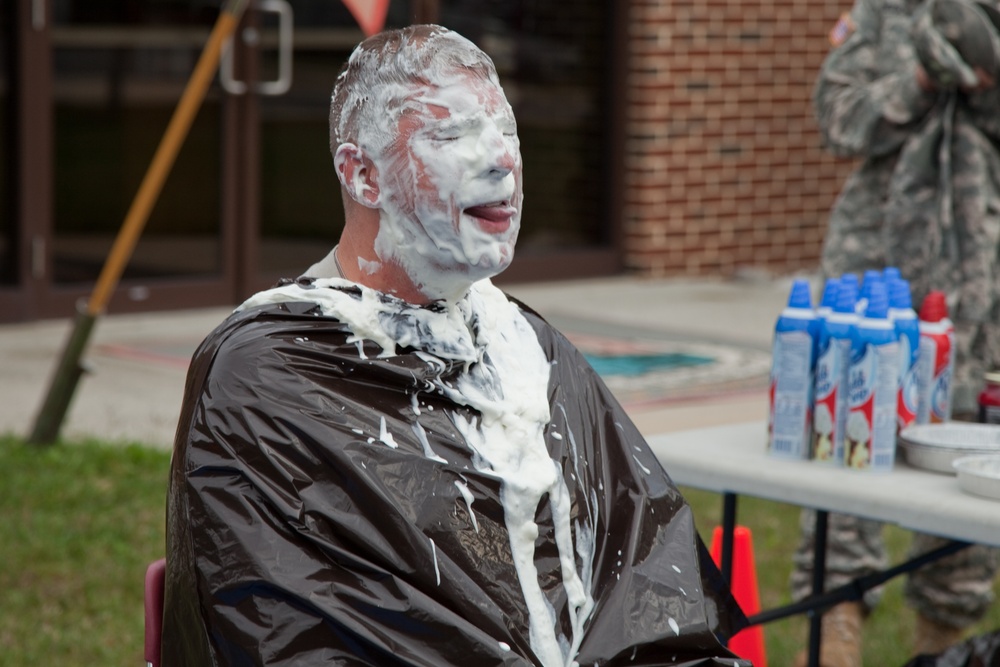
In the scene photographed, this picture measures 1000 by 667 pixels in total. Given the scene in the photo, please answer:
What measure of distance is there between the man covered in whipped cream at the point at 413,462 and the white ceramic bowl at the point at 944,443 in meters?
0.69

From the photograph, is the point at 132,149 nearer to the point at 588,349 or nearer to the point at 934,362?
the point at 588,349

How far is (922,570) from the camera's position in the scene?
3.85 m

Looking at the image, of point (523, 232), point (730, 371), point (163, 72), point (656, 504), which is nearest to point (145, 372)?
point (163, 72)

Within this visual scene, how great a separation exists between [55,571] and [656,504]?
2.56 meters

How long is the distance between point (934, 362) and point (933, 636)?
1090mm

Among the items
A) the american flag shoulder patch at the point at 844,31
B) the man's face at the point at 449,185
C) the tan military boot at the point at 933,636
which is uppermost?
the american flag shoulder patch at the point at 844,31

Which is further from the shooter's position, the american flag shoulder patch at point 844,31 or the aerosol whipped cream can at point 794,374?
the american flag shoulder patch at point 844,31

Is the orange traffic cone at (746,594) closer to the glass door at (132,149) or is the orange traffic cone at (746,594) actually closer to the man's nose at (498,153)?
the man's nose at (498,153)

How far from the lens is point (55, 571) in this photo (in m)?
4.45

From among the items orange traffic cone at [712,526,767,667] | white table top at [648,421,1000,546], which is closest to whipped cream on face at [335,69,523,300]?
white table top at [648,421,1000,546]

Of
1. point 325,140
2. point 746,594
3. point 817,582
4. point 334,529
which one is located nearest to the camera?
point 334,529

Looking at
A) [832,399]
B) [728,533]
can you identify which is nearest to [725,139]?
[728,533]

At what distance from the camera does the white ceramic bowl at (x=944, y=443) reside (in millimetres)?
2895

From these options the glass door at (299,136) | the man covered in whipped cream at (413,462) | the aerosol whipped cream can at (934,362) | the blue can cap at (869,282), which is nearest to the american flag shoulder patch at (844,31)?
the aerosol whipped cream can at (934,362)
